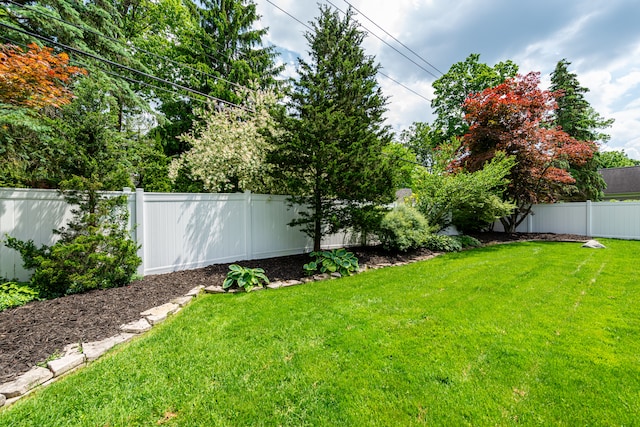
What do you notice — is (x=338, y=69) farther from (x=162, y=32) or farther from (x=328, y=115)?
(x=162, y=32)

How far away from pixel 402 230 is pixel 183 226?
17.2ft

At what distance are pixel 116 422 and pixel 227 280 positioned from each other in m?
2.81

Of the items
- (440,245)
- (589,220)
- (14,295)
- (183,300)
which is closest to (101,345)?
(183,300)

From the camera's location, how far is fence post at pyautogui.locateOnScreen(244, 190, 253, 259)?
19.4 feet

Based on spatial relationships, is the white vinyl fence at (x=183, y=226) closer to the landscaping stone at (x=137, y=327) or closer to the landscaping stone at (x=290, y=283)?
the landscaping stone at (x=290, y=283)

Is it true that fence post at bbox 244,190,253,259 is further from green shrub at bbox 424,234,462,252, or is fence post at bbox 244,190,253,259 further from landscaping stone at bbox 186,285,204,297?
green shrub at bbox 424,234,462,252

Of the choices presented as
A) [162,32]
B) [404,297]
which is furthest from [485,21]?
[162,32]

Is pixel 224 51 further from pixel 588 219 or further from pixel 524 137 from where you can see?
pixel 588 219

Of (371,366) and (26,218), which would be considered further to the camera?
(26,218)

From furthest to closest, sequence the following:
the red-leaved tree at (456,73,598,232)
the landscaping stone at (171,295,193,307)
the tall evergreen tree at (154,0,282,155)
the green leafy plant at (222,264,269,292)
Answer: the tall evergreen tree at (154,0,282,155) → the red-leaved tree at (456,73,598,232) → the green leafy plant at (222,264,269,292) → the landscaping stone at (171,295,193,307)

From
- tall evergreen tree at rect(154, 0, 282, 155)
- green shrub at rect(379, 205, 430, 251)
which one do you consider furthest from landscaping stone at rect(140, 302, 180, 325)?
tall evergreen tree at rect(154, 0, 282, 155)

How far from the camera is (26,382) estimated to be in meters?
2.08

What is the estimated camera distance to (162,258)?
495 cm

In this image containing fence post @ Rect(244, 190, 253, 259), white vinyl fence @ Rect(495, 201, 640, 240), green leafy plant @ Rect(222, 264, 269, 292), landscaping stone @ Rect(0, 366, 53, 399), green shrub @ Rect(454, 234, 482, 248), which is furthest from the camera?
white vinyl fence @ Rect(495, 201, 640, 240)
